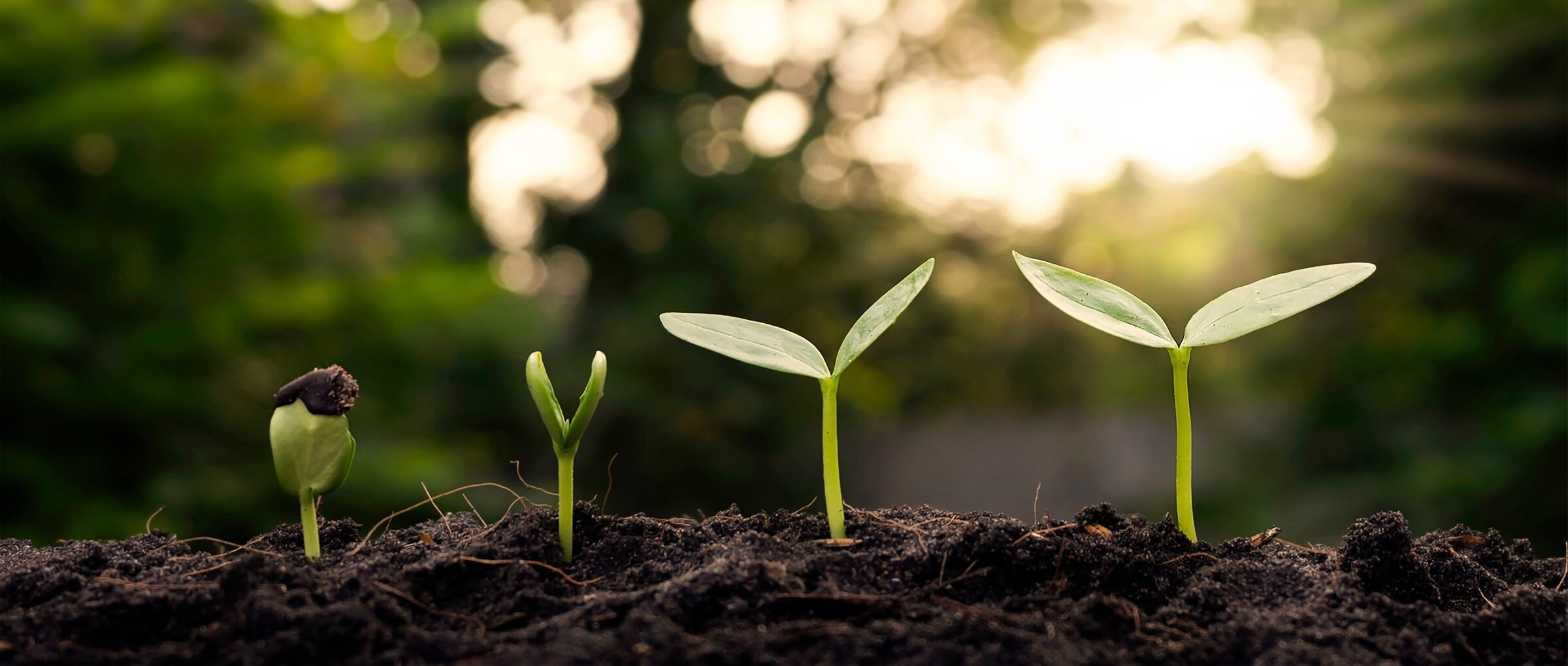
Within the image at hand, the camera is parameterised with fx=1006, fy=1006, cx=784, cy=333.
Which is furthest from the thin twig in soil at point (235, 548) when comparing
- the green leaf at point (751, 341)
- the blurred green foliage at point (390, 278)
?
→ the blurred green foliage at point (390, 278)

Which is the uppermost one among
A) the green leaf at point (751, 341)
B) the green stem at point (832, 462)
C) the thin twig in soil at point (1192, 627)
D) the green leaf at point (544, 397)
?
the green leaf at point (751, 341)

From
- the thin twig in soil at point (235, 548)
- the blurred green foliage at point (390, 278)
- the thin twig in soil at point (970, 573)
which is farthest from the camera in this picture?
the blurred green foliage at point (390, 278)

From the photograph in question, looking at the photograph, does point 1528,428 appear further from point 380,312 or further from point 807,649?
point 380,312

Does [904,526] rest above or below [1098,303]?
below

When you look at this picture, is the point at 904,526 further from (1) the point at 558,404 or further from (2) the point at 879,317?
(1) the point at 558,404

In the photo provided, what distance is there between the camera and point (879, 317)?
81 cm

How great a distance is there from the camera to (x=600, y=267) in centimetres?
630

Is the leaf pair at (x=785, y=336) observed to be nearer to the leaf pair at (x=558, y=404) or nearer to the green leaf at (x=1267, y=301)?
the leaf pair at (x=558, y=404)

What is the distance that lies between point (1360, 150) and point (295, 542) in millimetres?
3885

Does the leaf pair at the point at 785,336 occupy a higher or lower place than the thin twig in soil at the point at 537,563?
higher

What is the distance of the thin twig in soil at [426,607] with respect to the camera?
667 mm

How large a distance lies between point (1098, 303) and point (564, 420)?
431 millimetres

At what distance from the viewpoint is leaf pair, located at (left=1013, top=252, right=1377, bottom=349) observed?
0.76 meters

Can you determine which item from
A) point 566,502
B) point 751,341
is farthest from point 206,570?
point 751,341
